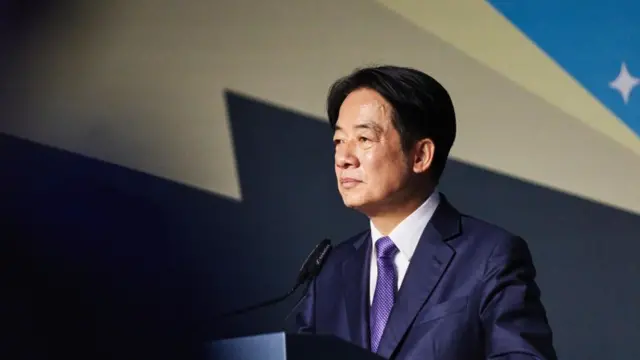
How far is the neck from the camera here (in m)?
1.87

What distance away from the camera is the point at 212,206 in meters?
2.35

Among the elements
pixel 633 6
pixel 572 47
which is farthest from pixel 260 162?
pixel 633 6

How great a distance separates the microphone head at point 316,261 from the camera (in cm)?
183

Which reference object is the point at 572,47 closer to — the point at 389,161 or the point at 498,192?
the point at 498,192

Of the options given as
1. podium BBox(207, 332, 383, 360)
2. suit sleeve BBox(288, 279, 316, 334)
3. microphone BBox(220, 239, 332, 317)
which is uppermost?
microphone BBox(220, 239, 332, 317)

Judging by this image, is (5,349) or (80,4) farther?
Answer: (80,4)

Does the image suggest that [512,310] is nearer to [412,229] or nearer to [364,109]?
[412,229]

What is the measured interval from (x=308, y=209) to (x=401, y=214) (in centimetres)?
50

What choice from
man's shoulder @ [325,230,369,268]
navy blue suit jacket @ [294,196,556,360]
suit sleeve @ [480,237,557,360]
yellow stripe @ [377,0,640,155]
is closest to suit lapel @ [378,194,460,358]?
navy blue suit jacket @ [294,196,556,360]

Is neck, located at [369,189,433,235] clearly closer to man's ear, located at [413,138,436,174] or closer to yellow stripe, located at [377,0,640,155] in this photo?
man's ear, located at [413,138,436,174]

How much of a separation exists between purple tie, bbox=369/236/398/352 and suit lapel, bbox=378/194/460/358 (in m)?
0.04

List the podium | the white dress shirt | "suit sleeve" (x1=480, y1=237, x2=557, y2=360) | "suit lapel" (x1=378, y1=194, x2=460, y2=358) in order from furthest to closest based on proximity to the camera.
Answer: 1. the white dress shirt
2. "suit lapel" (x1=378, y1=194, x2=460, y2=358)
3. "suit sleeve" (x1=480, y1=237, x2=557, y2=360)
4. the podium

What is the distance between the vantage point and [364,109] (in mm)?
1874

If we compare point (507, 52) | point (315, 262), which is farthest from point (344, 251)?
A: point (507, 52)
